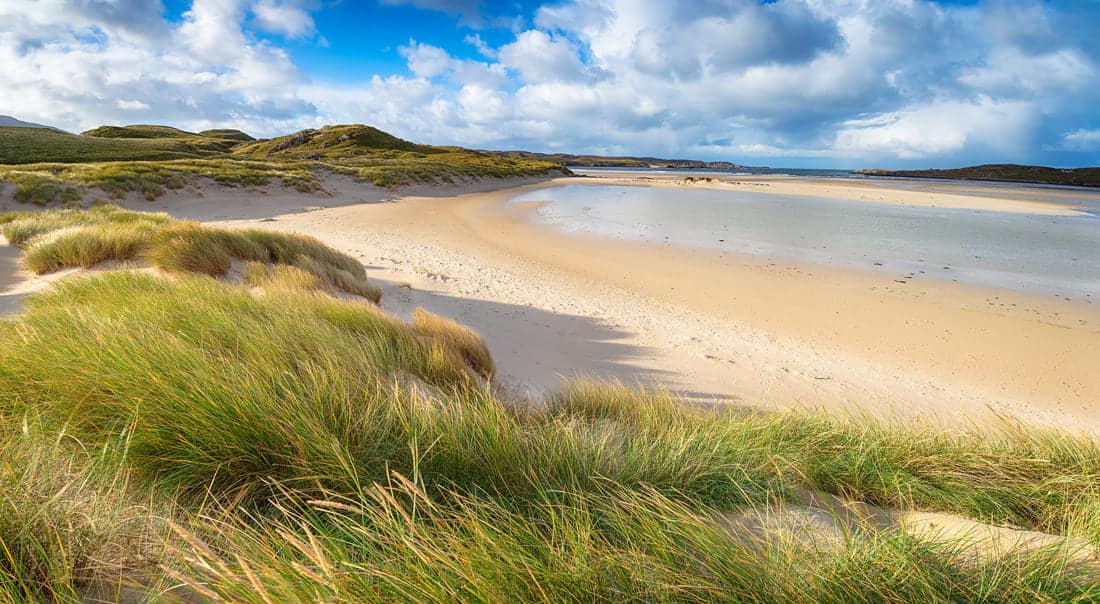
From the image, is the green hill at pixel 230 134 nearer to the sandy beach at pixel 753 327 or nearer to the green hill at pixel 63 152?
the green hill at pixel 63 152

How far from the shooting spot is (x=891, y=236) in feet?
55.9

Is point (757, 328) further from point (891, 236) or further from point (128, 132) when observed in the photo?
point (128, 132)

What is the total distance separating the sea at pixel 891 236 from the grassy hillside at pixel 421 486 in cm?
1109

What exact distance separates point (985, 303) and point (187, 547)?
40.6 feet

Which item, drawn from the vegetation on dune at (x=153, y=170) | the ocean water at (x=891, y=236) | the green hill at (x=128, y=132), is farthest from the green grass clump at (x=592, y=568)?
the green hill at (x=128, y=132)

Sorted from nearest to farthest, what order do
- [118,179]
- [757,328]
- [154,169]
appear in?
[757,328] < [118,179] < [154,169]

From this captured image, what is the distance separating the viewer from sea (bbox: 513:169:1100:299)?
11.6 meters

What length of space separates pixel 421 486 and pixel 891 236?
66.9 feet

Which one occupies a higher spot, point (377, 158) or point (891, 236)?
point (377, 158)

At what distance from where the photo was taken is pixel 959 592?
4.48 feet

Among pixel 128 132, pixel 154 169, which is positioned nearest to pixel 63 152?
pixel 154 169

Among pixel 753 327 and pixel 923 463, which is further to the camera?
pixel 753 327

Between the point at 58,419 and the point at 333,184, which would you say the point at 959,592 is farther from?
the point at 333,184

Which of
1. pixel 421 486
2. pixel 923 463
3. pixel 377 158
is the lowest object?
pixel 923 463
